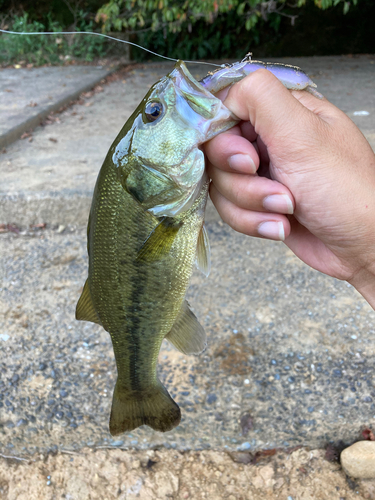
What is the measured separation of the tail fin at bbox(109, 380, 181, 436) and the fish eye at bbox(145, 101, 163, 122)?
1.11m

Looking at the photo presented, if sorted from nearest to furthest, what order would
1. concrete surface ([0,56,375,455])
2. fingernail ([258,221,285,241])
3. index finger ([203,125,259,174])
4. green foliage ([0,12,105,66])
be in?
index finger ([203,125,259,174]) → fingernail ([258,221,285,241]) → concrete surface ([0,56,375,455]) → green foliage ([0,12,105,66])

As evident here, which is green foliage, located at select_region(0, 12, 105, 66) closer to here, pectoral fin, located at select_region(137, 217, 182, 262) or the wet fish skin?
the wet fish skin

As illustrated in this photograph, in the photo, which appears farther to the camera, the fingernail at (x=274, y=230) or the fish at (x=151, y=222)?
the fingernail at (x=274, y=230)

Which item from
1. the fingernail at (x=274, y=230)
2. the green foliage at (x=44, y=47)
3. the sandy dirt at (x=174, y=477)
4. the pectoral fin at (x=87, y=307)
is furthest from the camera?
the green foliage at (x=44, y=47)

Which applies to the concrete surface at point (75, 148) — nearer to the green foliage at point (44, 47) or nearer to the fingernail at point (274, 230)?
the green foliage at point (44, 47)

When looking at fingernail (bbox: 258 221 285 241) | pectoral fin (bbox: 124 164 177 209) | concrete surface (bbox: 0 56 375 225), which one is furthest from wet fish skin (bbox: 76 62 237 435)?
concrete surface (bbox: 0 56 375 225)

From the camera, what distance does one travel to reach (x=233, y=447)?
2.27 meters

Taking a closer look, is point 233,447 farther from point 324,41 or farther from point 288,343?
point 324,41

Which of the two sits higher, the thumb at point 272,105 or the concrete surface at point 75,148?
the thumb at point 272,105

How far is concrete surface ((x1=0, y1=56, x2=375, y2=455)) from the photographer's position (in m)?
2.33

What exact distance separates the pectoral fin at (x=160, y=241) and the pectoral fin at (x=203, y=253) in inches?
6.0

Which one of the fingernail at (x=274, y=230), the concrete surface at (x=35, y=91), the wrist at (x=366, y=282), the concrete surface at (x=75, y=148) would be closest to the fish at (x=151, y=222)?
the fingernail at (x=274, y=230)

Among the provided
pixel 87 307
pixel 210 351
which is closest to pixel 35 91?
pixel 210 351

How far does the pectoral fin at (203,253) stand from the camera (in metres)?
1.67
